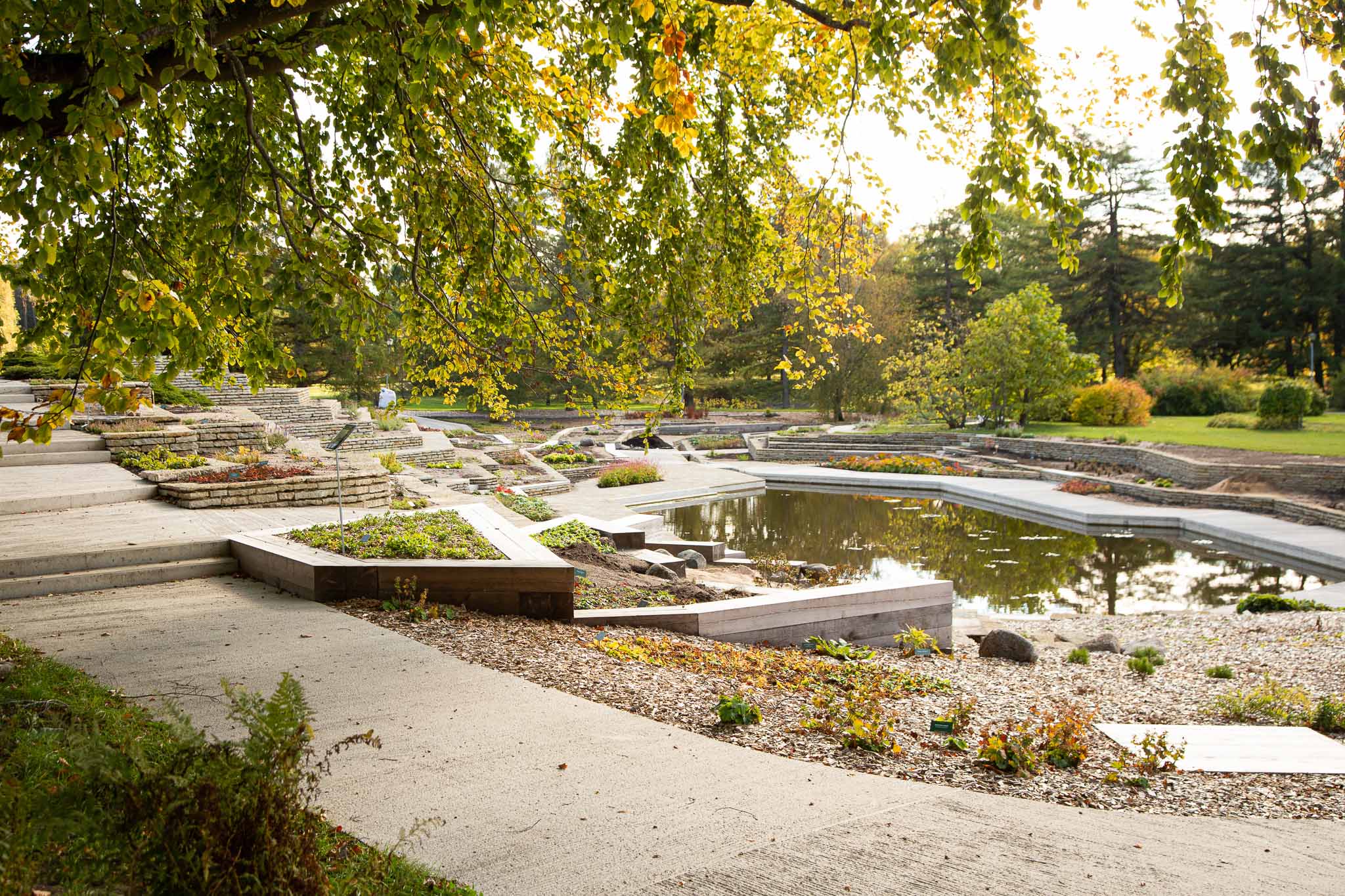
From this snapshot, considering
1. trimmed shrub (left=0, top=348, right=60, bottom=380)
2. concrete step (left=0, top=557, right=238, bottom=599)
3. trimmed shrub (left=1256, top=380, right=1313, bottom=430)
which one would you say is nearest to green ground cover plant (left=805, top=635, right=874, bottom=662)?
concrete step (left=0, top=557, right=238, bottom=599)

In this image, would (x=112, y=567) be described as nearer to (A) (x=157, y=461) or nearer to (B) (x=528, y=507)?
(A) (x=157, y=461)

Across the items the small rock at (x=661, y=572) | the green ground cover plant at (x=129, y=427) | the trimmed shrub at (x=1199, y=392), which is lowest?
the small rock at (x=661, y=572)

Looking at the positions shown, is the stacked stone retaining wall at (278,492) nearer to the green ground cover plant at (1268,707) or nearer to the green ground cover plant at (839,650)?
the green ground cover plant at (839,650)

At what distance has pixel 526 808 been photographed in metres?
3.03

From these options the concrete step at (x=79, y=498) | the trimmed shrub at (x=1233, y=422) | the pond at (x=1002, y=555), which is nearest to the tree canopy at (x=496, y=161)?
the concrete step at (x=79, y=498)

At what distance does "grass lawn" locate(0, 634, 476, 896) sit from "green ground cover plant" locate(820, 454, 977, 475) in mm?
19735

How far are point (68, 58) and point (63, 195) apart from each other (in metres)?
0.58

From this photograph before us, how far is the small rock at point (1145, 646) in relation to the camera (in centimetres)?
720

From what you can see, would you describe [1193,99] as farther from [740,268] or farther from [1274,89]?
[740,268]

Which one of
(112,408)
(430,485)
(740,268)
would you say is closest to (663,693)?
(740,268)

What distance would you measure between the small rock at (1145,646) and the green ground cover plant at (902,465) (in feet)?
42.5

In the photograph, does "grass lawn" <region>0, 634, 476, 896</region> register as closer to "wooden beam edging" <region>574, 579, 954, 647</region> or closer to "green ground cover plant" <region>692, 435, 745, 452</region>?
"wooden beam edging" <region>574, 579, 954, 647</region>

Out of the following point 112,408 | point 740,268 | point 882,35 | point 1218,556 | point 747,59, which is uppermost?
point 747,59

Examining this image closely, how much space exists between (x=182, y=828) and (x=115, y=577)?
552cm
